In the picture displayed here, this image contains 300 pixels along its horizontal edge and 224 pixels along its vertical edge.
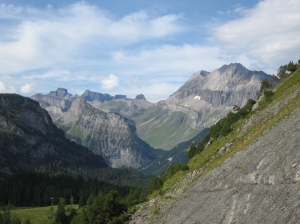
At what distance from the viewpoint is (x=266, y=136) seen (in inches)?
1422

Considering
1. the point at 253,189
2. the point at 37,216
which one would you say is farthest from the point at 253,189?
the point at 37,216

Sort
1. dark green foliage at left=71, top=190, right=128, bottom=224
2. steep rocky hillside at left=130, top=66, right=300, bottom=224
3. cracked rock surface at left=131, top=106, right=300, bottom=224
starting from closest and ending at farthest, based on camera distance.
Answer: cracked rock surface at left=131, top=106, right=300, bottom=224
steep rocky hillside at left=130, top=66, right=300, bottom=224
dark green foliage at left=71, top=190, right=128, bottom=224

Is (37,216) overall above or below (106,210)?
below

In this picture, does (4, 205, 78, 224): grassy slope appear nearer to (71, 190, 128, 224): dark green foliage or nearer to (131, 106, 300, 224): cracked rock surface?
(71, 190, 128, 224): dark green foliage

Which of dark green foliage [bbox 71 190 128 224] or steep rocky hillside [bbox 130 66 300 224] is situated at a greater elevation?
steep rocky hillside [bbox 130 66 300 224]

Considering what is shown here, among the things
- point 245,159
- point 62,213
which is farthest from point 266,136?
point 62,213

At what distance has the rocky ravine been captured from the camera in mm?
22734

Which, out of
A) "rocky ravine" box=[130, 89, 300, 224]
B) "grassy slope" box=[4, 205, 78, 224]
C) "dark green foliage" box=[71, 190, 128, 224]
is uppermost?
"rocky ravine" box=[130, 89, 300, 224]

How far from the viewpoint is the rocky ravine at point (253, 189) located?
2273 centimetres

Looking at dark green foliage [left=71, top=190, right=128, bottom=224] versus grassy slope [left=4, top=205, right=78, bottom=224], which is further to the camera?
grassy slope [left=4, top=205, right=78, bottom=224]

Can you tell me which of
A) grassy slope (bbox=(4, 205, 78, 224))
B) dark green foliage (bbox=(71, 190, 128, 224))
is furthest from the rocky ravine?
grassy slope (bbox=(4, 205, 78, 224))

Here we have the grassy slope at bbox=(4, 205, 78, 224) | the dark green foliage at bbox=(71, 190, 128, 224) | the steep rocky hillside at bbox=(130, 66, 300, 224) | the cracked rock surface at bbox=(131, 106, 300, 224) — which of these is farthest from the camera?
the grassy slope at bbox=(4, 205, 78, 224)

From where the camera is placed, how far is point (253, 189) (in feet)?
87.2

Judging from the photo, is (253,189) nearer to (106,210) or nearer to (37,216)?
(106,210)
